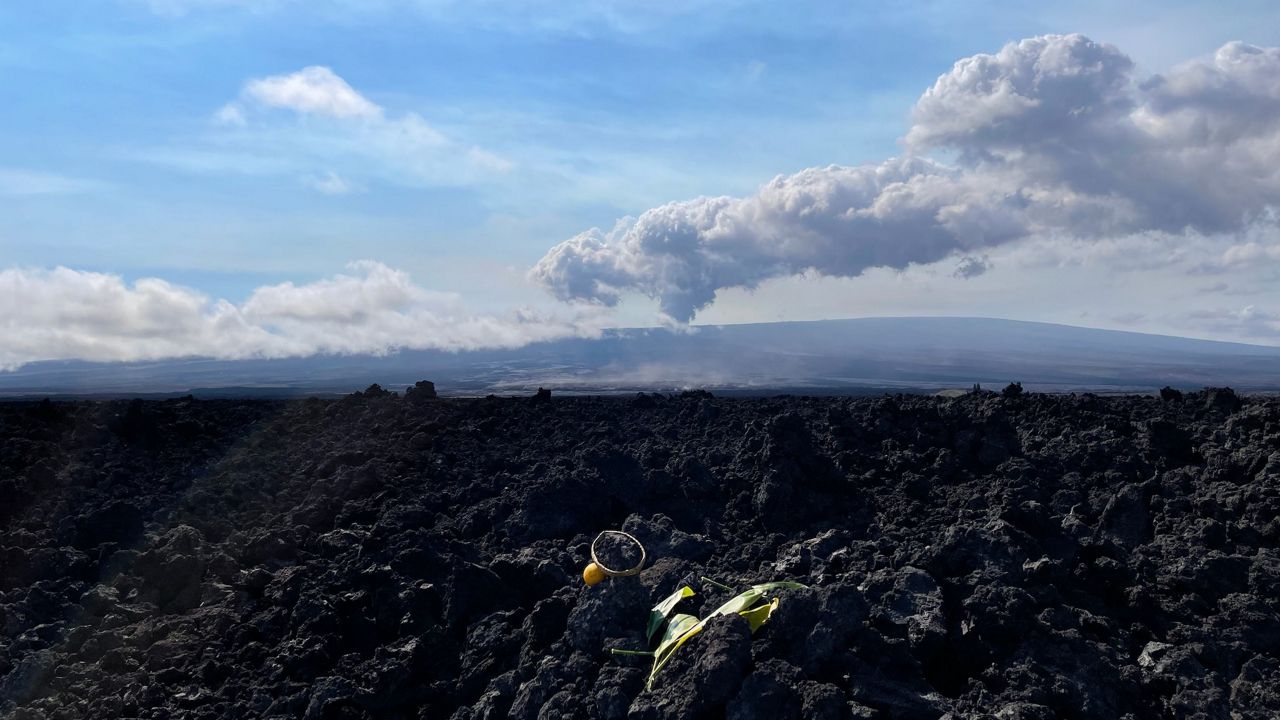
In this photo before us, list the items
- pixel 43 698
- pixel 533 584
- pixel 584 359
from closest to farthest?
pixel 43 698 < pixel 533 584 < pixel 584 359

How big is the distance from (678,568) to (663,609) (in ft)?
3.69

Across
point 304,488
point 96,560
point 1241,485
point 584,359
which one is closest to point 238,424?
point 304,488

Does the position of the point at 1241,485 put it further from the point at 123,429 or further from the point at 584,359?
the point at 584,359

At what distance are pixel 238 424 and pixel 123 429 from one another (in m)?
2.28

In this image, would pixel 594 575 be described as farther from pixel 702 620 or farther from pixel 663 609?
pixel 702 620

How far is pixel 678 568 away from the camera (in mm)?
9867

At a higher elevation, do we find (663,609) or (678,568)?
(678,568)

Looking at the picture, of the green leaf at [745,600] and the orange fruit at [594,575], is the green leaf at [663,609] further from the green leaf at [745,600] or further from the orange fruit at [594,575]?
the orange fruit at [594,575]

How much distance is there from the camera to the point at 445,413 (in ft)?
65.3

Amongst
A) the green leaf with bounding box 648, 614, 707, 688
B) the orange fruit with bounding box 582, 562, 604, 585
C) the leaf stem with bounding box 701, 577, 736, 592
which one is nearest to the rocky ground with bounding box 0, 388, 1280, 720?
the leaf stem with bounding box 701, 577, 736, 592

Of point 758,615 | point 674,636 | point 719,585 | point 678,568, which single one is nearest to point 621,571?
point 678,568

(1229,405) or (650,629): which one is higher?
(1229,405)

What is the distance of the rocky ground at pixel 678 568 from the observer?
25.4ft

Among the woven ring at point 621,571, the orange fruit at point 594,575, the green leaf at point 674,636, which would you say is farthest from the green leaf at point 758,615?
the orange fruit at point 594,575
